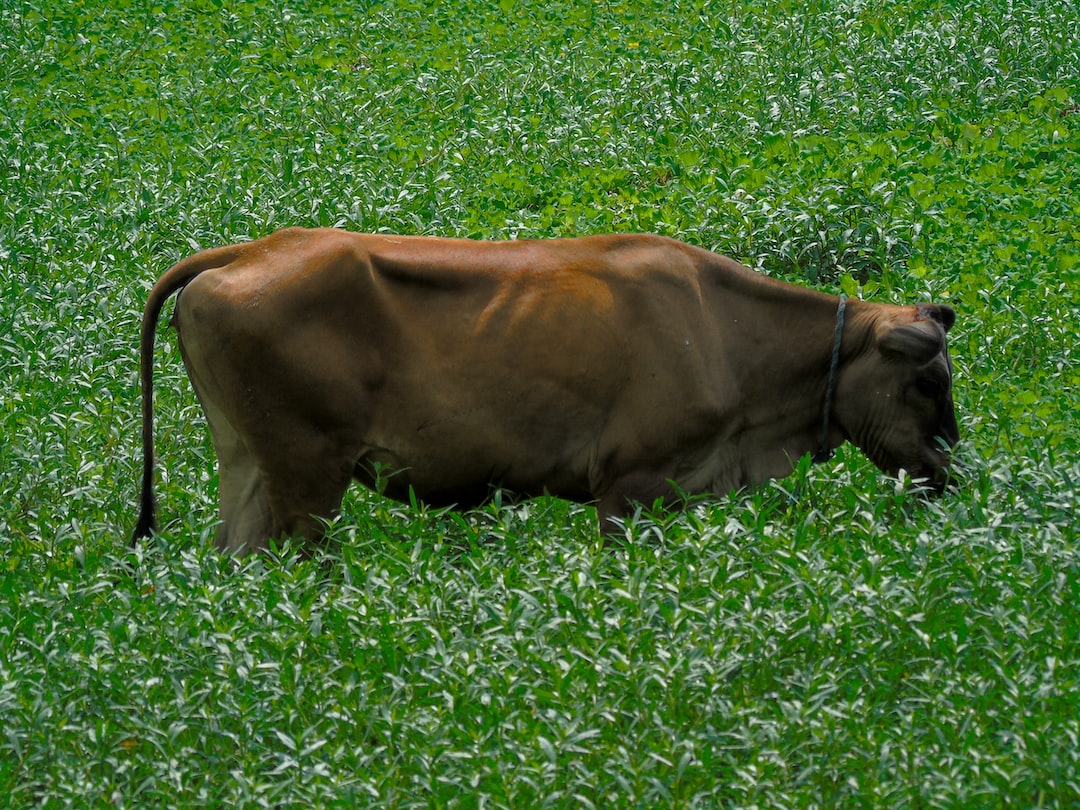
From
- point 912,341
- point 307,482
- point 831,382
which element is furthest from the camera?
point 831,382

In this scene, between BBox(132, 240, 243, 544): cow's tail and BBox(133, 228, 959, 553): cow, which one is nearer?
BBox(133, 228, 959, 553): cow

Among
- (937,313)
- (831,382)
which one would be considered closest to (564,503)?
(831,382)

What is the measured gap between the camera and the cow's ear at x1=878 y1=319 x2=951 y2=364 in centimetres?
684

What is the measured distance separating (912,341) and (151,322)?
10.7 ft

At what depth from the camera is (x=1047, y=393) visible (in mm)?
7902

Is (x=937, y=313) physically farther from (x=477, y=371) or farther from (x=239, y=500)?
(x=239, y=500)

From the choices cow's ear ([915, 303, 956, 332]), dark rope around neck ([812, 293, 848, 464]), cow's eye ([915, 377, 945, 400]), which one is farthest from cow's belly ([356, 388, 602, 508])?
cow's ear ([915, 303, 956, 332])

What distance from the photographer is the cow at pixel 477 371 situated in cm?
643

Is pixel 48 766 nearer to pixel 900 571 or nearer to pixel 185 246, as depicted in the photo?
pixel 900 571

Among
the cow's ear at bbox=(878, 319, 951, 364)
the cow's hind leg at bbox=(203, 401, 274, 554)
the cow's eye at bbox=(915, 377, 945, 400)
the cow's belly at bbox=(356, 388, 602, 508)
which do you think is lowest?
the cow's hind leg at bbox=(203, 401, 274, 554)

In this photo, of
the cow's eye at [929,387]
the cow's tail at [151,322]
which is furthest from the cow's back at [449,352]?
the cow's eye at [929,387]

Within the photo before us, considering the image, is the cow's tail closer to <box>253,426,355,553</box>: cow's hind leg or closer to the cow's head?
<box>253,426,355,553</box>: cow's hind leg

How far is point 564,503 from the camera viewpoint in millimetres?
7066

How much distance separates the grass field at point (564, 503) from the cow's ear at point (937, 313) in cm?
55
